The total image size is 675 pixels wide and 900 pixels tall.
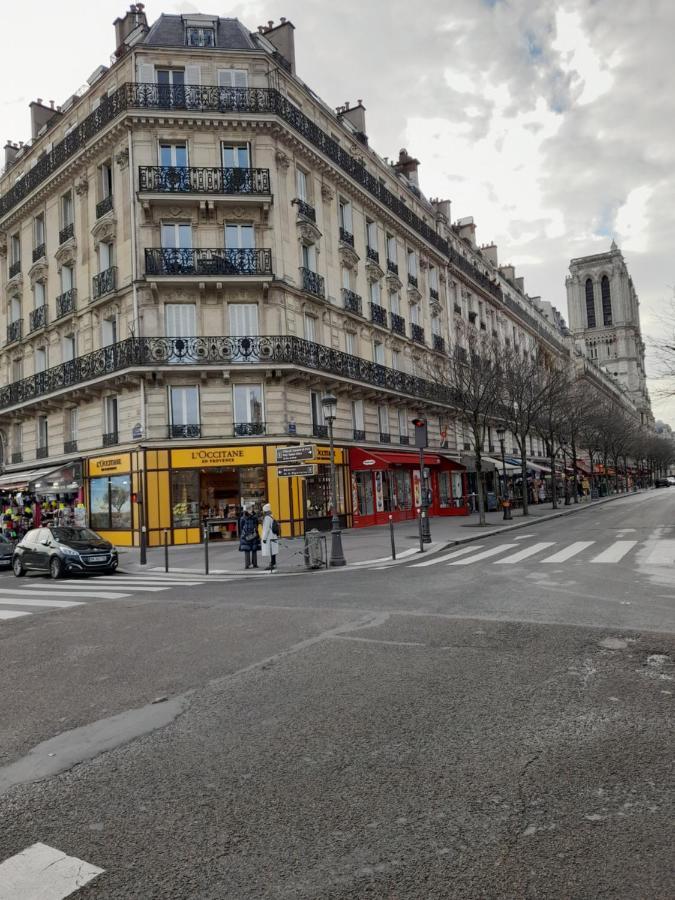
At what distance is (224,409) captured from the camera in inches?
888

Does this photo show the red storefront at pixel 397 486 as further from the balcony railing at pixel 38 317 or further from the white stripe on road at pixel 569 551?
the balcony railing at pixel 38 317

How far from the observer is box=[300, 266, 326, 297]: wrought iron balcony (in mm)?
24409

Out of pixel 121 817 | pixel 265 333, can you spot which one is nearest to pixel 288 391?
pixel 265 333

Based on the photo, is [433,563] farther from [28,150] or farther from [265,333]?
[28,150]

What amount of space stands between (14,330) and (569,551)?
26656 mm

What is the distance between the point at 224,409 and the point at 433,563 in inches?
451

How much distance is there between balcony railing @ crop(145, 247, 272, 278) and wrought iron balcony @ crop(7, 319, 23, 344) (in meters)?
10.4

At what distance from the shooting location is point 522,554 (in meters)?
14.2

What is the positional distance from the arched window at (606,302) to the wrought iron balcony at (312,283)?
12563 centimetres

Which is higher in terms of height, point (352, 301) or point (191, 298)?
point (352, 301)

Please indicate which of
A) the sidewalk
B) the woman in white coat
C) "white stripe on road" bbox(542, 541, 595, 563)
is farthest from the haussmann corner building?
"white stripe on road" bbox(542, 541, 595, 563)

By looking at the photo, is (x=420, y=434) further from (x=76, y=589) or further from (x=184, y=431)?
(x=76, y=589)

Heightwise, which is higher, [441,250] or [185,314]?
[441,250]

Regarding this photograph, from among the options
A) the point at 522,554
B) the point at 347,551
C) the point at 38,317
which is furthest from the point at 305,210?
the point at 522,554
